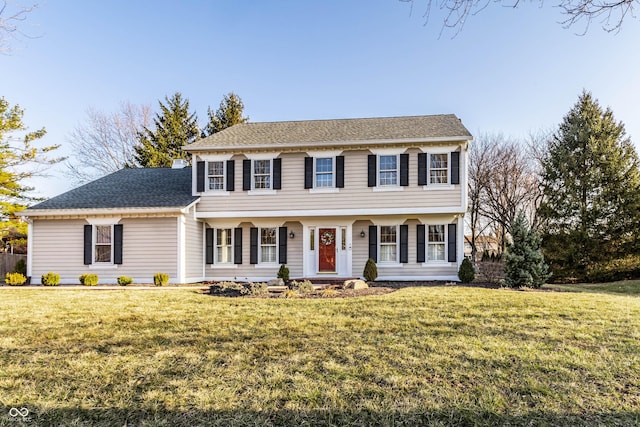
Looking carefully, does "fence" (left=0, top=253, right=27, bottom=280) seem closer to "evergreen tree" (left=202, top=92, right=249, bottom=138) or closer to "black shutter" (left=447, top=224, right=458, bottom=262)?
"evergreen tree" (left=202, top=92, right=249, bottom=138)

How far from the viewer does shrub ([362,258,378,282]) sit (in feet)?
46.5

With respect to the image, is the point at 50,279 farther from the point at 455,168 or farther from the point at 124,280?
the point at 455,168

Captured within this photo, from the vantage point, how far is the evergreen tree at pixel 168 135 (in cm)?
2820

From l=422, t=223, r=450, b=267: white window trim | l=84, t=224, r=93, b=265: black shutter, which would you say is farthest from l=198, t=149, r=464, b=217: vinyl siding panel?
l=84, t=224, r=93, b=265: black shutter

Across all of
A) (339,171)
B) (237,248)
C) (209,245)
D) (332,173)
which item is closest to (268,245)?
(237,248)

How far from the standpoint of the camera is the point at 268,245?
15.8 metres

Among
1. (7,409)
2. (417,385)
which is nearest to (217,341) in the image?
(7,409)

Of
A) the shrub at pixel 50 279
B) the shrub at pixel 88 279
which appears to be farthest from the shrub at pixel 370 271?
the shrub at pixel 50 279

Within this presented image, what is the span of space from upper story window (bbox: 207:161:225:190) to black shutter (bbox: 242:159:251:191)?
0.94 metres

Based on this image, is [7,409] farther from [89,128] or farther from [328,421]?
[89,128]

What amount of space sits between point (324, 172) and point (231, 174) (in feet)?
12.3

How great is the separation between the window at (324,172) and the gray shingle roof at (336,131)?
2.58 ft

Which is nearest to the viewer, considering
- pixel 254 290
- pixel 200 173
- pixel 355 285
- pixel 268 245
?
pixel 254 290

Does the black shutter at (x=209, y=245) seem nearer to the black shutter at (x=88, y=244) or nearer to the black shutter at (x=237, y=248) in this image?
the black shutter at (x=237, y=248)
